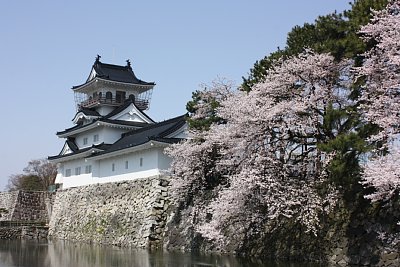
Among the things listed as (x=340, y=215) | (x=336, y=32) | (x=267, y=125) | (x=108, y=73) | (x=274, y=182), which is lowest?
(x=340, y=215)

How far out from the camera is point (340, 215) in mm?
14742

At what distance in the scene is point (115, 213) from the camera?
84.1 ft

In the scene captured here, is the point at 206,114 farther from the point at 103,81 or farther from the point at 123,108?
the point at 103,81

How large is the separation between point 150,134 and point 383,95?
1447 centimetres

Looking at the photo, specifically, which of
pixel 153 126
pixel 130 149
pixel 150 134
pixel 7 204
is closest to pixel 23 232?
pixel 7 204

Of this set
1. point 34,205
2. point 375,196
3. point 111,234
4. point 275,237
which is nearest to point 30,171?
point 34,205

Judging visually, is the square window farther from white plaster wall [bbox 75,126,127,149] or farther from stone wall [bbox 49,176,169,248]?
white plaster wall [bbox 75,126,127,149]

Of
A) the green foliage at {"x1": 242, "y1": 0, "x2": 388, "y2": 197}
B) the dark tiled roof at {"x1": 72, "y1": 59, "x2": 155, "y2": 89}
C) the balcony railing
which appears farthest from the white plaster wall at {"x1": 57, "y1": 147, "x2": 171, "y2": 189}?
the green foliage at {"x1": 242, "y1": 0, "x2": 388, "y2": 197}

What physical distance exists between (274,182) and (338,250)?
2.66 meters

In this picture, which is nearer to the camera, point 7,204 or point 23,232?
point 23,232

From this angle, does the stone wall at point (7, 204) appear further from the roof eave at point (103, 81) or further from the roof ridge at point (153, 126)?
the roof ridge at point (153, 126)

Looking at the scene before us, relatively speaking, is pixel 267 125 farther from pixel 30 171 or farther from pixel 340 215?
pixel 30 171

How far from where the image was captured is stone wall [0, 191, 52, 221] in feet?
118

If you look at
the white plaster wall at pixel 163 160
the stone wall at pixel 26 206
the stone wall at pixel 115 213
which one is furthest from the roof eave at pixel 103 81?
the white plaster wall at pixel 163 160
